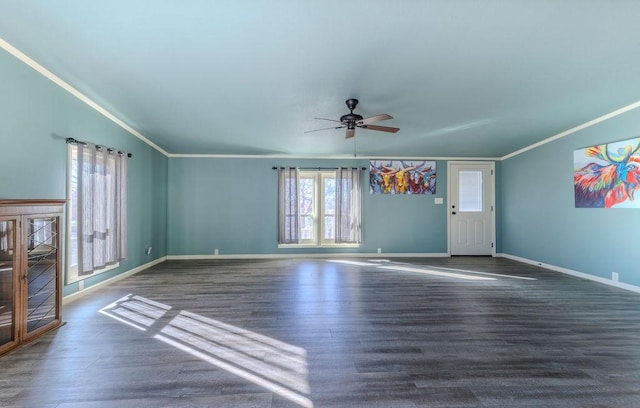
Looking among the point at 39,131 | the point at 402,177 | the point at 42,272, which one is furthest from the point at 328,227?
the point at 39,131

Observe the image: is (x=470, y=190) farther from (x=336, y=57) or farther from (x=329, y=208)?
(x=336, y=57)

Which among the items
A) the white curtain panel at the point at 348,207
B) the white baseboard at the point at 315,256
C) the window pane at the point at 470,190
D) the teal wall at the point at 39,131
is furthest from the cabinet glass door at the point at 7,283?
the window pane at the point at 470,190

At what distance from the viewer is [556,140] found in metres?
4.53

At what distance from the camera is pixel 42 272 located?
2.28 m

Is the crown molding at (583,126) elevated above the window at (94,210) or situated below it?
above

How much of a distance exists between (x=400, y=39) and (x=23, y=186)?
3542 millimetres

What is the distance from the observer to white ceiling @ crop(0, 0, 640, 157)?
1.78m

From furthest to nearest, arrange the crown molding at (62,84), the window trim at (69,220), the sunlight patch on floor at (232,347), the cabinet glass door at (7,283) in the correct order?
the window trim at (69,220), the crown molding at (62,84), the cabinet glass door at (7,283), the sunlight patch on floor at (232,347)

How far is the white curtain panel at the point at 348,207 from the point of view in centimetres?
581

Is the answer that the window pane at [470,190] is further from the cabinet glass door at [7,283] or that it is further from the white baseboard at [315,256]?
the cabinet glass door at [7,283]

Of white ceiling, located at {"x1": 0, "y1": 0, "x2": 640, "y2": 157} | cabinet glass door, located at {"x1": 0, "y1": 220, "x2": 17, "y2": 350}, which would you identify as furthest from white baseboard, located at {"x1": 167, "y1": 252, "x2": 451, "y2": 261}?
cabinet glass door, located at {"x1": 0, "y1": 220, "x2": 17, "y2": 350}

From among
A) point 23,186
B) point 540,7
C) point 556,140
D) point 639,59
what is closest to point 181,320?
point 23,186

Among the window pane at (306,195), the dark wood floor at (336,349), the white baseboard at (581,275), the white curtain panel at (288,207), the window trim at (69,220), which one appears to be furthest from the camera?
the window pane at (306,195)

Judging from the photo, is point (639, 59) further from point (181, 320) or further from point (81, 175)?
point (81, 175)
